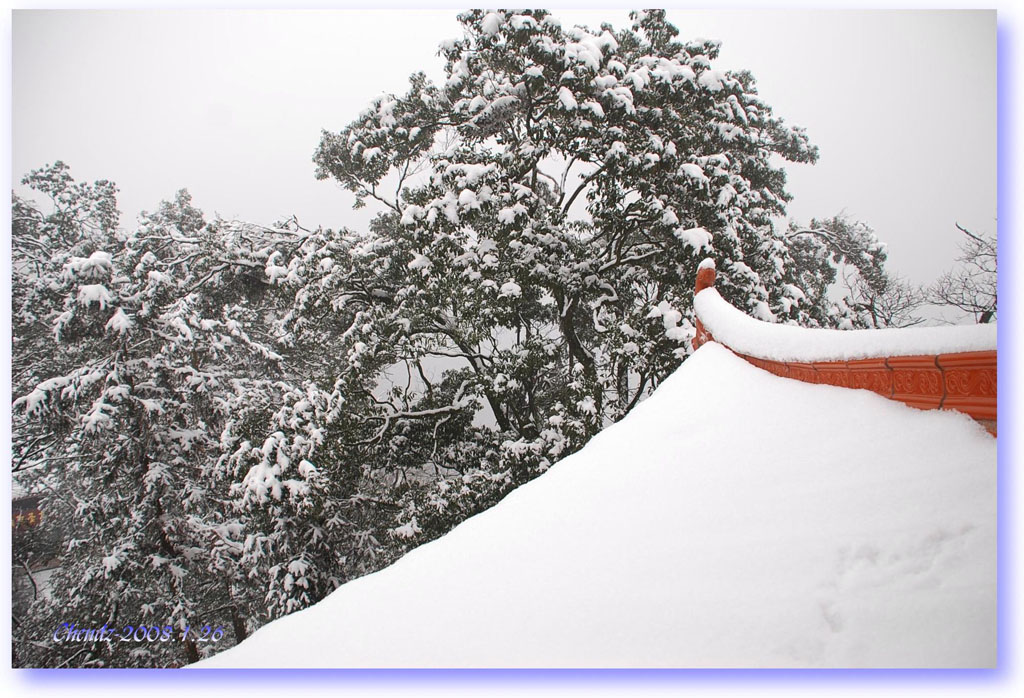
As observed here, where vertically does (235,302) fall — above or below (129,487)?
above

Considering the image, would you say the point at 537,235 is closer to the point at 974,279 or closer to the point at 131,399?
the point at 974,279

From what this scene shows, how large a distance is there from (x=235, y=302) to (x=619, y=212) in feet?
8.41

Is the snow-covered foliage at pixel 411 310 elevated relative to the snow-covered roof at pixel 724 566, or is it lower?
elevated

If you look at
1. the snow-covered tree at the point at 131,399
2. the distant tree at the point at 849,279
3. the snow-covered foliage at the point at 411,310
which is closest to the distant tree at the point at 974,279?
the distant tree at the point at 849,279

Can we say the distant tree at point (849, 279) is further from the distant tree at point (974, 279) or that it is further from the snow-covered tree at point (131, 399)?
the snow-covered tree at point (131, 399)

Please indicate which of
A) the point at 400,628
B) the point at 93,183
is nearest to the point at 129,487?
the point at 93,183

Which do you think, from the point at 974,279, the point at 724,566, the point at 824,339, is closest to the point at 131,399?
the point at 724,566

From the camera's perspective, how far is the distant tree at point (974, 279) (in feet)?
6.88

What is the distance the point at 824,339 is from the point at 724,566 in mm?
820

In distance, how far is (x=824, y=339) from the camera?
151 cm

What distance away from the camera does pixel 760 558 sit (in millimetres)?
1010

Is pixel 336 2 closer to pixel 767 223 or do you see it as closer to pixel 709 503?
pixel 709 503

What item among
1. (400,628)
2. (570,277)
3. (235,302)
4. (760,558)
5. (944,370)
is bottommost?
(400,628)

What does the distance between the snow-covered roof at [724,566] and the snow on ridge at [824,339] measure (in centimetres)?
13
